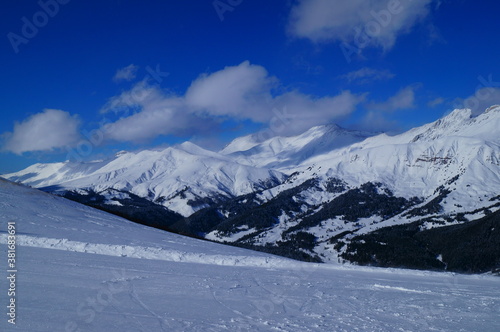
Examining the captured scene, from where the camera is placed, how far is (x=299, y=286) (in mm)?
14969

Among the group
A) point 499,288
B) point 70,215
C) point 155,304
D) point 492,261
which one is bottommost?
point 492,261

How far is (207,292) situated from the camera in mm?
12352

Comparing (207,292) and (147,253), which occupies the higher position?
(147,253)

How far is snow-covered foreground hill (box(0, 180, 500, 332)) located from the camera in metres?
8.76

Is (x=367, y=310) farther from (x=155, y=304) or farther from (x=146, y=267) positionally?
(x=146, y=267)

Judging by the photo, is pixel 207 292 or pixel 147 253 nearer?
pixel 207 292

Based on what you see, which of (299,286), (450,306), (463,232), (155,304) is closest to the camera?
(155,304)

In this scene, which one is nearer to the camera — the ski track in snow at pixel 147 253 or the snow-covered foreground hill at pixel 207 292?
the snow-covered foreground hill at pixel 207 292

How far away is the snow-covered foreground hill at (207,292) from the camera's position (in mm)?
8758

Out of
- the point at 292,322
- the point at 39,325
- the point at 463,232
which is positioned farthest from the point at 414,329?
the point at 463,232

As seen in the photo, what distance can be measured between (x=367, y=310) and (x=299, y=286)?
4.02 meters

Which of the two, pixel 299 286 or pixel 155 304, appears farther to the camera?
pixel 299 286

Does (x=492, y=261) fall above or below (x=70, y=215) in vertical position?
below

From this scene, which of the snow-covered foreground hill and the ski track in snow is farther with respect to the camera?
the ski track in snow
